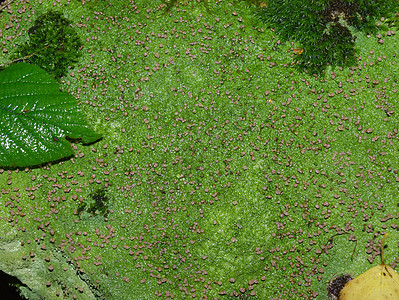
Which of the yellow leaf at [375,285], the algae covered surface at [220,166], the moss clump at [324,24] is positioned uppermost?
the moss clump at [324,24]

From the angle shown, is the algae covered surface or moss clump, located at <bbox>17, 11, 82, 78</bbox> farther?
moss clump, located at <bbox>17, 11, 82, 78</bbox>

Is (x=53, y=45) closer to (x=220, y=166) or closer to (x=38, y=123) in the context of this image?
(x=38, y=123)

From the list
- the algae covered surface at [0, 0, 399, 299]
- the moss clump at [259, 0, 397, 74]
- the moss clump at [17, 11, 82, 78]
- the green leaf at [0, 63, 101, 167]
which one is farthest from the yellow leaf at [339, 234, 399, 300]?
the moss clump at [17, 11, 82, 78]

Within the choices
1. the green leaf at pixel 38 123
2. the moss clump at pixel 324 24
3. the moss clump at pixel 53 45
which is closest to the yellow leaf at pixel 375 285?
the moss clump at pixel 324 24

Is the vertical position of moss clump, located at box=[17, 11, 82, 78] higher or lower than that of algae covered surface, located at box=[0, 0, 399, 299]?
higher

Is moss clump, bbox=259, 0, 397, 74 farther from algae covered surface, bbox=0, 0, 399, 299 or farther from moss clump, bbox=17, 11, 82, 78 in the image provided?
moss clump, bbox=17, 11, 82, 78

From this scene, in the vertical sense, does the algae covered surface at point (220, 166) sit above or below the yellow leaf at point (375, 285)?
above

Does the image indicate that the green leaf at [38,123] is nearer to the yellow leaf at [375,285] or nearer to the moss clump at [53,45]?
the moss clump at [53,45]
